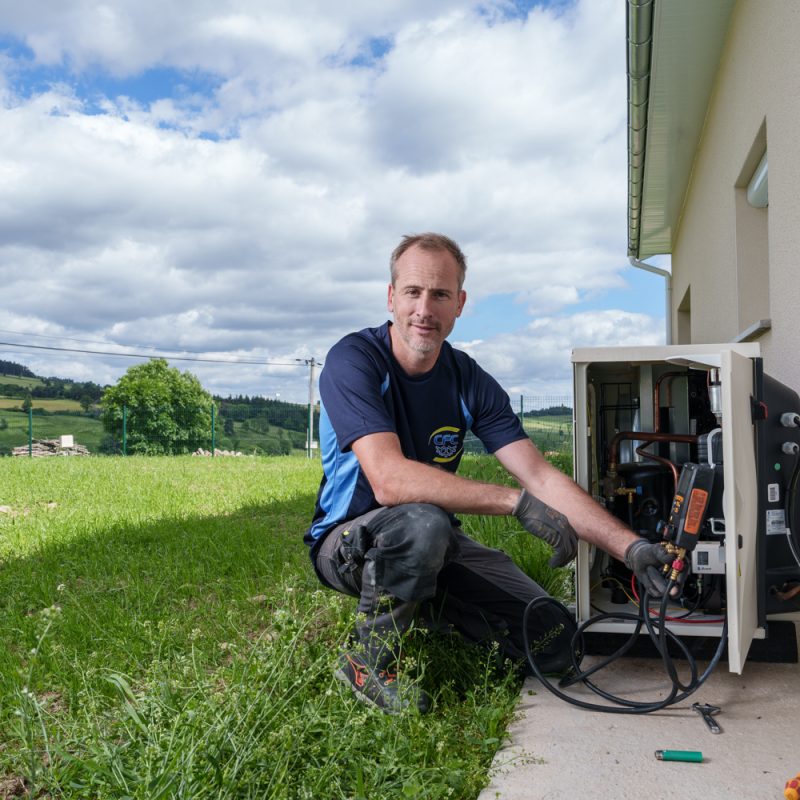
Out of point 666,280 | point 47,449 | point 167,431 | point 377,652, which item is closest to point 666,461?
point 377,652

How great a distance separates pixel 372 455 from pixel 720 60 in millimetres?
4195

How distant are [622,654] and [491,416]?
0.88 meters

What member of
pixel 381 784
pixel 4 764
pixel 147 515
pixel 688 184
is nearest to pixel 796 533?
pixel 381 784

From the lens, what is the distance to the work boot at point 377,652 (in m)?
Answer: 2.20

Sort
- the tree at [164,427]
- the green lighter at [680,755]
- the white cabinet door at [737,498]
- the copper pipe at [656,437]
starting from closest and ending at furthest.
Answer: the green lighter at [680,755], the white cabinet door at [737,498], the copper pipe at [656,437], the tree at [164,427]

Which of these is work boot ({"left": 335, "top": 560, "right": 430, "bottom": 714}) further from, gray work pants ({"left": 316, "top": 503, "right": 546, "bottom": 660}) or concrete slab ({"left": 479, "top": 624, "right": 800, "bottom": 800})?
concrete slab ({"left": 479, "top": 624, "right": 800, "bottom": 800})

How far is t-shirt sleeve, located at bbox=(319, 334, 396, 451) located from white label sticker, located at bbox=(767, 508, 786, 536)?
1.20m

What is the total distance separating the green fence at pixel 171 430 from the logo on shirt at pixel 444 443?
1408 centimetres

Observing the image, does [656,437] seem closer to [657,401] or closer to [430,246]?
[657,401]

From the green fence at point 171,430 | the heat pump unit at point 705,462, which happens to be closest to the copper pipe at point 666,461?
the heat pump unit at point 705,462

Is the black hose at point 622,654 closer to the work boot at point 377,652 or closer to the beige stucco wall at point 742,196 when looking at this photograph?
the work boot at point 377,652

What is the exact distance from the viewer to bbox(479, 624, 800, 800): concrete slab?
1.87 meters

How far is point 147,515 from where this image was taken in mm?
5879

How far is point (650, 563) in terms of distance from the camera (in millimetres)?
2252
